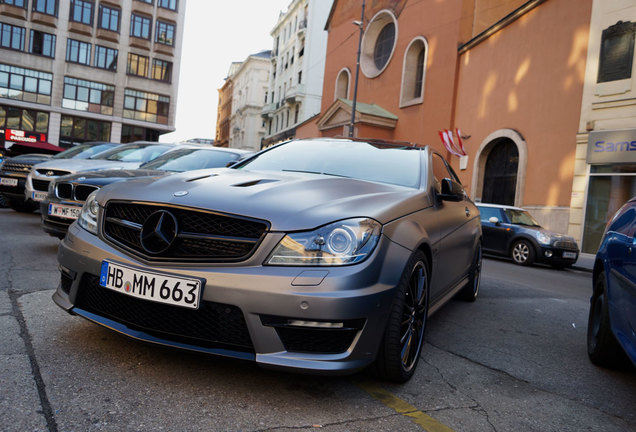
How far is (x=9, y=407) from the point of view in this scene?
2.10 metres

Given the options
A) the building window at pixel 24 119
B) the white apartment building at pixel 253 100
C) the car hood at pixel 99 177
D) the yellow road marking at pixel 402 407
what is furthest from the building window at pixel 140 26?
the yellow road marking at pixel 402 407

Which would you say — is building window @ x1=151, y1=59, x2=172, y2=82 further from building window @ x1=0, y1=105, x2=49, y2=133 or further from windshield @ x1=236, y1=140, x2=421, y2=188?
windshield @ x1=236, y1=140, x2=421, y2=188

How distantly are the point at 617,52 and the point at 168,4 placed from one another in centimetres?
3632

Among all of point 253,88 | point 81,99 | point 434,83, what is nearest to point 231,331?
point 434,83

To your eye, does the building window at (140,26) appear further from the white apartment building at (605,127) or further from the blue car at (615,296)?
the blue car at (615,296)

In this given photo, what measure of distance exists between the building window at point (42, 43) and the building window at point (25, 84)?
4.91 ft

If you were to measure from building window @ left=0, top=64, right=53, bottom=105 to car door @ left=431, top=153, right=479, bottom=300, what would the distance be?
4029cm

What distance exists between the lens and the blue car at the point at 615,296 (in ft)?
8.58

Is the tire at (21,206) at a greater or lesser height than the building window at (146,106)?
lesser

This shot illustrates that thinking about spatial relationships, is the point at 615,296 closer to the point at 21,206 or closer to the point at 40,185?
the point at 40,185

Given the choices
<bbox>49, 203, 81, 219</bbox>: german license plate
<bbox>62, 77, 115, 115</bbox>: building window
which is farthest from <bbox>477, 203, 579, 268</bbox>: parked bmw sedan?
<bbox>62, 77, 115, 115</bbox>: building window

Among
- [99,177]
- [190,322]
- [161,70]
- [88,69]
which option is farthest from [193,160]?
[161,70]

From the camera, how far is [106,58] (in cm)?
4022

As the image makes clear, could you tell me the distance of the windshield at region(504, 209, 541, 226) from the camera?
1207 centimetres
